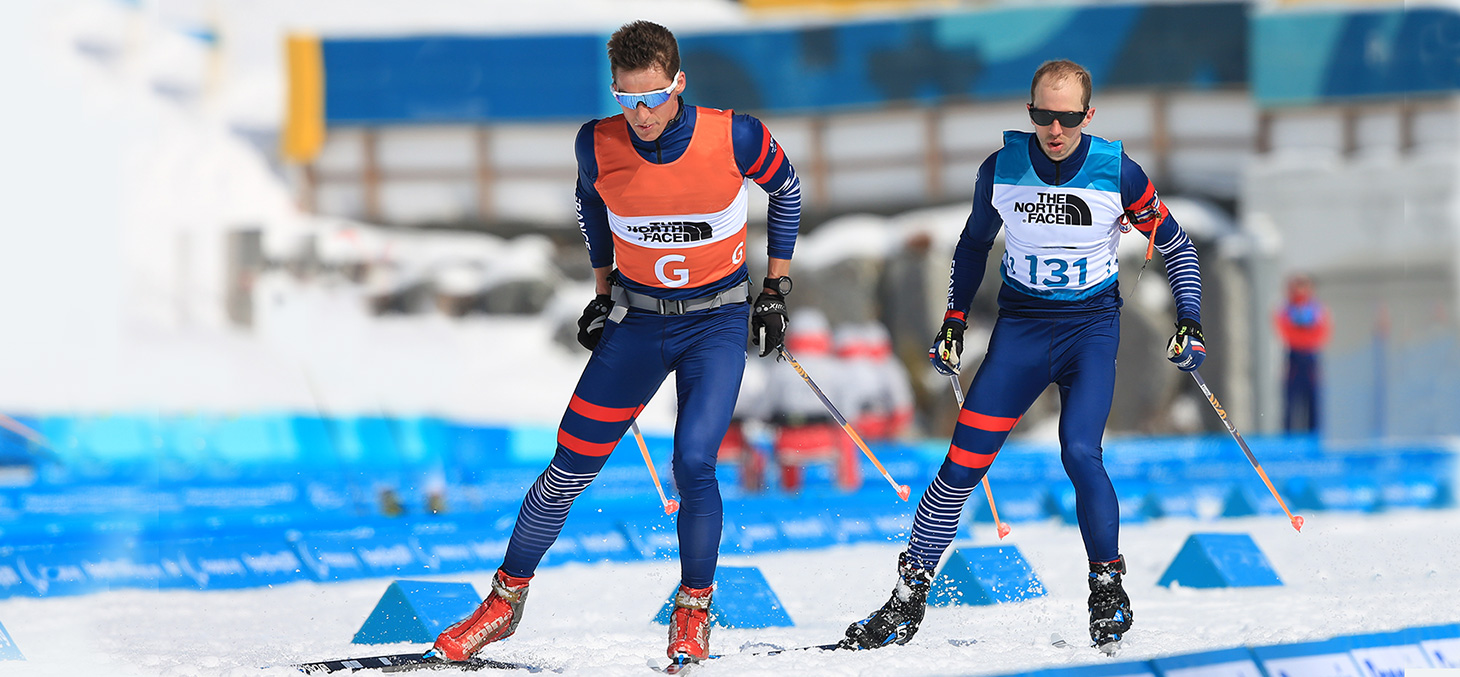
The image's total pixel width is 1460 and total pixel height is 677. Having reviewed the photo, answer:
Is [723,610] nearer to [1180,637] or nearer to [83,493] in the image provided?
[1180,637]

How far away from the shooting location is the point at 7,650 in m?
4.48

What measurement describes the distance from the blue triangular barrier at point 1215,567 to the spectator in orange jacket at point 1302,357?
33.6 feet

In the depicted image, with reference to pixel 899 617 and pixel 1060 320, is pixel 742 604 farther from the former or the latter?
pixel 1060 320

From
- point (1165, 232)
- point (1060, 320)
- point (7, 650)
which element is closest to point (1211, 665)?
point (1060, 320)

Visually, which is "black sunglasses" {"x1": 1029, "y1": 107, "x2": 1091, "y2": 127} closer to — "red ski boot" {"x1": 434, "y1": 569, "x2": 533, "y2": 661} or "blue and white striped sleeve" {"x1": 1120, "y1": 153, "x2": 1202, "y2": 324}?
"blue and white striped sleeve" {"x1": 1120, "y1": 153, "x2": 1202, "y2": 324}

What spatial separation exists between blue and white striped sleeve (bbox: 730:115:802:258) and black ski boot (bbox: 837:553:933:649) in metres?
1.13

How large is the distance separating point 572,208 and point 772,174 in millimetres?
16570

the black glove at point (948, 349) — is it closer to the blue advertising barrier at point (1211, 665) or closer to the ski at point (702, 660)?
the ski at point (702, 660)

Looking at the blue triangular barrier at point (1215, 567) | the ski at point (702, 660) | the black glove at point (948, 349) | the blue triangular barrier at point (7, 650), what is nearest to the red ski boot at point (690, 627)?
the ski at point (702, 660)

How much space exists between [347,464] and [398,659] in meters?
13.1

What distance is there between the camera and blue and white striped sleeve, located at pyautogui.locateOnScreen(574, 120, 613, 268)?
4.06 metres

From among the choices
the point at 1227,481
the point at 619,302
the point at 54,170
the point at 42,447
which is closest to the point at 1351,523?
the point at 1227,481

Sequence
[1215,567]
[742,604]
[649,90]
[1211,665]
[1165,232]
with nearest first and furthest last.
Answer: [1211,665] → [649,90] → [1165,232] → [742,604] → [1215,567]

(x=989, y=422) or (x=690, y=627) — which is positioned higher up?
(x=989, y=422)
